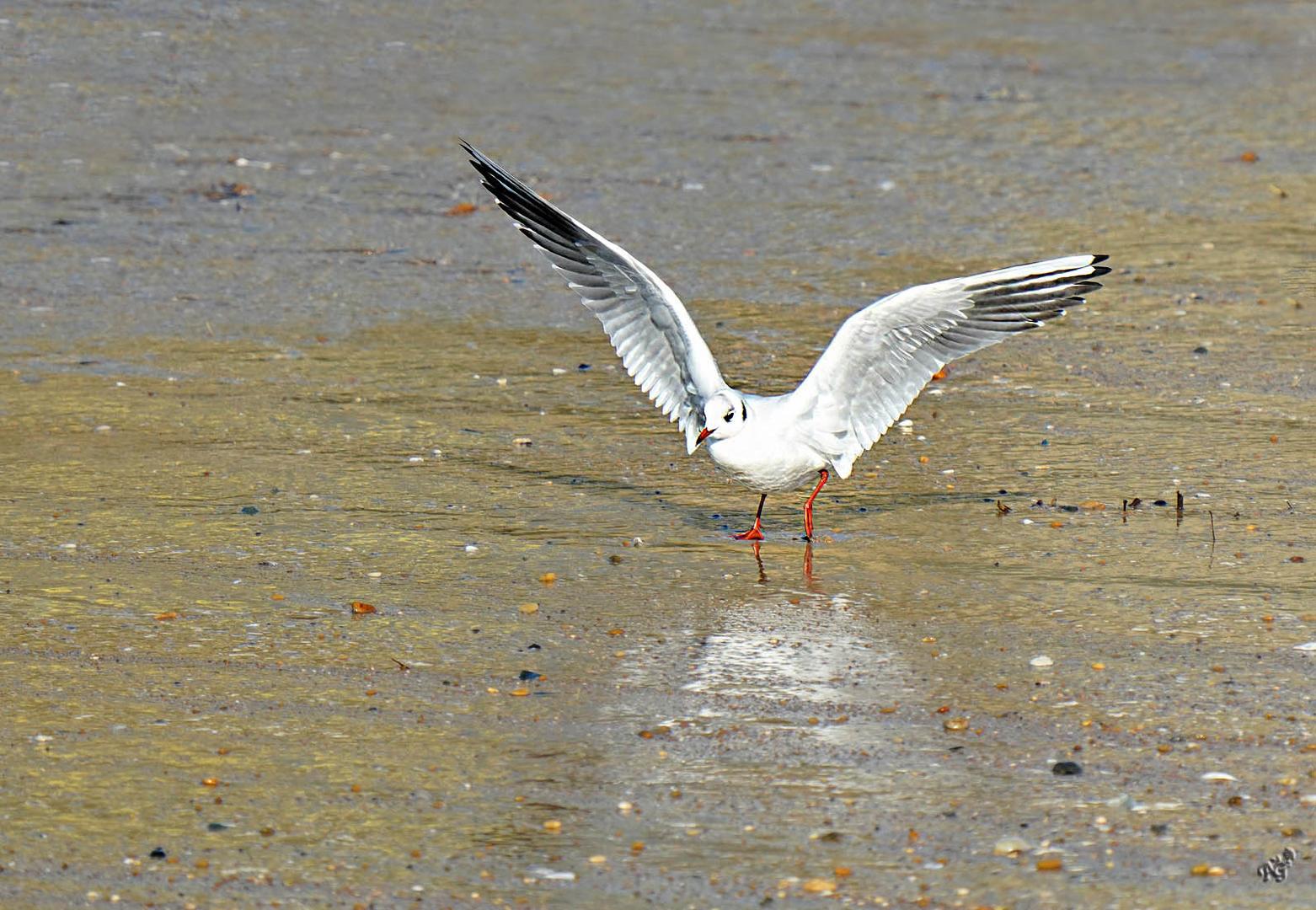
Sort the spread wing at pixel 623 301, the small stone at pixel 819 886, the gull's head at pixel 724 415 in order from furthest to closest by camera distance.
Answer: the spread wing at pixel 623 301
the gull's head at pixel 724 415
the small stone at pixel 819 886

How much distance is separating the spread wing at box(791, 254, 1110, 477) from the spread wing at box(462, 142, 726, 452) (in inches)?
18.7

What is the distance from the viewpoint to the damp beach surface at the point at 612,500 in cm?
437

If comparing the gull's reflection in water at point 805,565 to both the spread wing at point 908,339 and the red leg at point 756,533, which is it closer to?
the red leg at point 756,533

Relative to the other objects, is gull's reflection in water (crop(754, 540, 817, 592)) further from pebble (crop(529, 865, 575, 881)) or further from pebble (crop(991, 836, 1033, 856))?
pebble (crop(529, 865, 575, 881))

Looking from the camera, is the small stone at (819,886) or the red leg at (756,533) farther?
the red leg at (756,533)

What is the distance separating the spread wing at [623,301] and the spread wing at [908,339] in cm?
47

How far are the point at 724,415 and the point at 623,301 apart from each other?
914mm

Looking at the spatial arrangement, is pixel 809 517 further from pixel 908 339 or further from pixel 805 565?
pixel 908 339

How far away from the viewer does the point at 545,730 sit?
491cm

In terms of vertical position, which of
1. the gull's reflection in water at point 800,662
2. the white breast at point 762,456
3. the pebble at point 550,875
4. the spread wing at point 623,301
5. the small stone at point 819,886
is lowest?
the pebble at point 550,875

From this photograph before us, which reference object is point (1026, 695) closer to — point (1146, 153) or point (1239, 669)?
point (1239, 669)

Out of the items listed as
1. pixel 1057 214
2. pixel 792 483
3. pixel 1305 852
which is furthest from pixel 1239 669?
pixel 1057 214

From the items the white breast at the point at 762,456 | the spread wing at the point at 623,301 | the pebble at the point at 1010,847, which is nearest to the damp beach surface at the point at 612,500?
the pebble at the point at 1010,847

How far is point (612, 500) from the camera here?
693 cm
